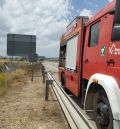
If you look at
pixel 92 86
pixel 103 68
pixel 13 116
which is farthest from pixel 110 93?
pixel 13 116

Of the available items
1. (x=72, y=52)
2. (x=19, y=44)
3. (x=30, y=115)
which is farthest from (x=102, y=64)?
(x=19, y=44)

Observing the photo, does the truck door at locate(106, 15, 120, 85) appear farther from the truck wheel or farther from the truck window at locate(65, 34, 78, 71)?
the truck window at locate(65, 34, 78, 71)

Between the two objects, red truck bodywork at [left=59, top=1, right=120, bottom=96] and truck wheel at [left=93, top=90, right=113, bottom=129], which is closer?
truck wheel at [left=93, top=90, right=113, bottom=129]

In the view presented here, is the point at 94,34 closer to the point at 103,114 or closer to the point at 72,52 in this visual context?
the point at 103,114

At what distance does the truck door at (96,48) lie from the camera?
771cm

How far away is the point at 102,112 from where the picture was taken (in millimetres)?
7336

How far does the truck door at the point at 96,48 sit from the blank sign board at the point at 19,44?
30045 mm

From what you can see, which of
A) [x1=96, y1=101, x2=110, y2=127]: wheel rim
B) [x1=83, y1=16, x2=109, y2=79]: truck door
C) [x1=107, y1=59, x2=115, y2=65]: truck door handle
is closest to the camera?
[x1=107, y1=59, x2=115, y2=65]: truck door handle

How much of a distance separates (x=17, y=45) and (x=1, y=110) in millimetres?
29704

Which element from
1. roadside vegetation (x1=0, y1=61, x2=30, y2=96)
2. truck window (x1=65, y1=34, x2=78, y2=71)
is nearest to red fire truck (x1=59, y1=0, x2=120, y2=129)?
truck window (x1=65, y1=34, x2=78, y2=71)

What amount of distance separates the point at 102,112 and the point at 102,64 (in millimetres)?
1081

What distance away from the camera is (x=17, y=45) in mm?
41031

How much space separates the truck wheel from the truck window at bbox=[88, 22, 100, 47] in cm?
154

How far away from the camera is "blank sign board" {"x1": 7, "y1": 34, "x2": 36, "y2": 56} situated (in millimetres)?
39844
